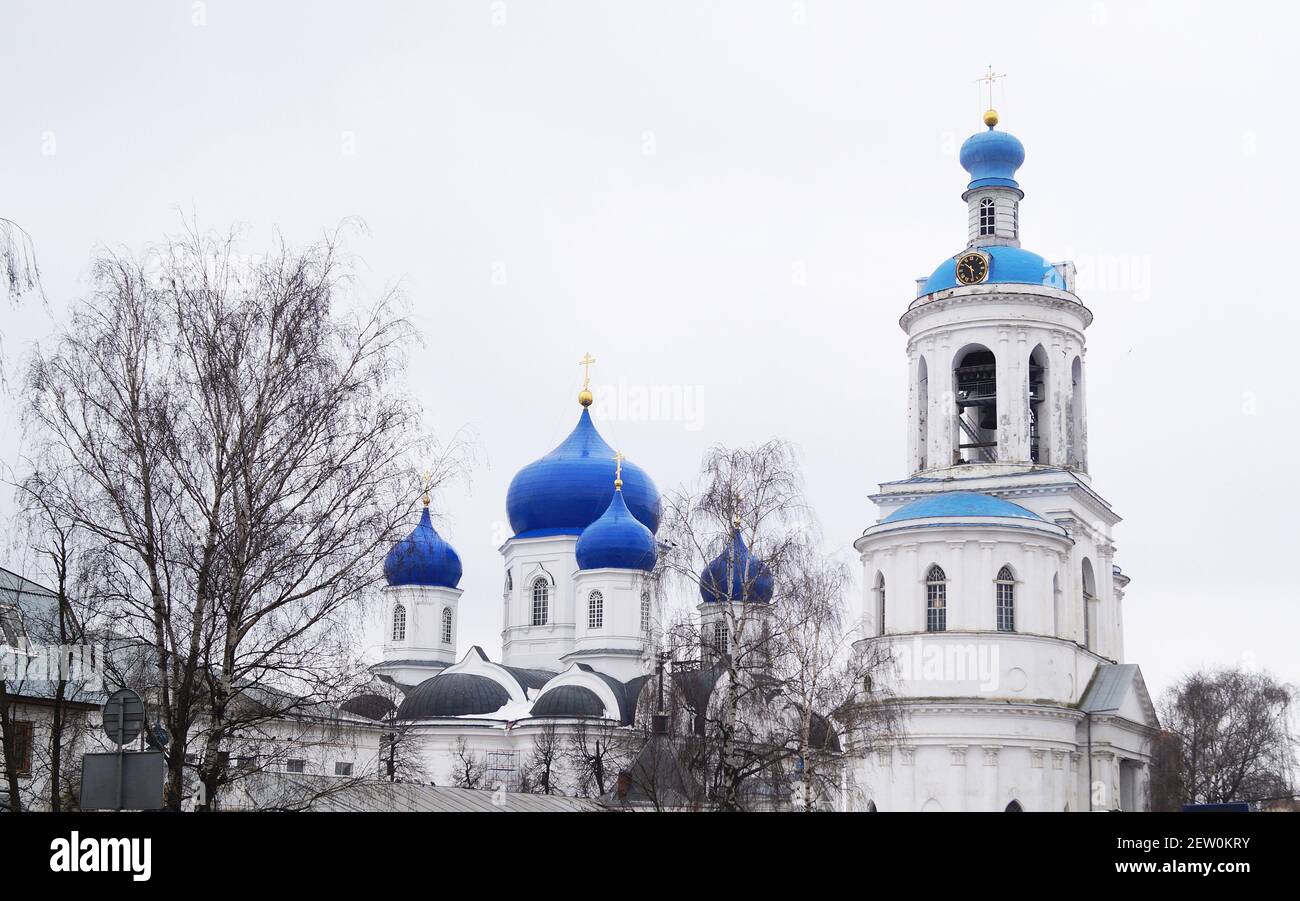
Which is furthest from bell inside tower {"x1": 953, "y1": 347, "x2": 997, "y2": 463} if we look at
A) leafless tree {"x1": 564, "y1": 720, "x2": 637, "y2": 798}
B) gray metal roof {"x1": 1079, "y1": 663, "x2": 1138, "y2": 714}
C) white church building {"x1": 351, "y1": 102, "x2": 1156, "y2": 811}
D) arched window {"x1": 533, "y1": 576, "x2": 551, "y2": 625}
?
arched window {"x1": 533, "y1": 576, "x2": 551, "y2": 625}

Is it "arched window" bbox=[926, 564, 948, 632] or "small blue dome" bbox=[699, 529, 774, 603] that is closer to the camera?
"small blue dome" bbox=[699, 529, 774, 603]

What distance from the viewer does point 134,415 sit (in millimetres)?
16719

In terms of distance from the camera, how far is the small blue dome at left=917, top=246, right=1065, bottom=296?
42.9 m

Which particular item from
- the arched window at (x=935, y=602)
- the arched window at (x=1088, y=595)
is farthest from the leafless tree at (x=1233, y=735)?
the arched window at (x=935, y=602)

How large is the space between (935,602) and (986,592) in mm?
1243

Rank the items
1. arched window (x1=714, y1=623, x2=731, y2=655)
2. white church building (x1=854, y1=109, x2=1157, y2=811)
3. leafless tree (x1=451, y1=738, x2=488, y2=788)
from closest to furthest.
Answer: arched window (x1=714, y1=623, x2=731, y2=655) → white church building (x1=854, y1=109, x2=1157, y2=811) → leafless tree (x1=451, y1=738, x2=488, y2=788)

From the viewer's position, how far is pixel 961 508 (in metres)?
39.2

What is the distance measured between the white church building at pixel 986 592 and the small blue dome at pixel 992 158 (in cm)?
5

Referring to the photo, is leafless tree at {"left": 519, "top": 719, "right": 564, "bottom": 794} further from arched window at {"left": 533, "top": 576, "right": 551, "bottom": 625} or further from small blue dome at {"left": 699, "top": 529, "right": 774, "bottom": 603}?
small blue dome at {"left": 699, "top": 529, "right": 774, "bottom": 603}

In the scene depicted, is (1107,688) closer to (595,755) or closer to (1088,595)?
(1088,595)

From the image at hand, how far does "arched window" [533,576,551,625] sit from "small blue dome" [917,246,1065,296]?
20.1m
